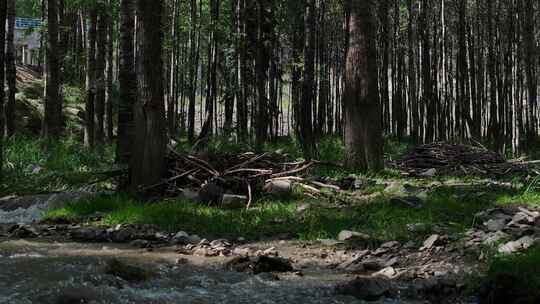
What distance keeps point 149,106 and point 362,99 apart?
12.0ft

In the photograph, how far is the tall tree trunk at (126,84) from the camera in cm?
1174

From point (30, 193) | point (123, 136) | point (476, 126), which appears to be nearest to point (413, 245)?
point (30, 193)

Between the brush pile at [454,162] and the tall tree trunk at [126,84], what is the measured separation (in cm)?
548

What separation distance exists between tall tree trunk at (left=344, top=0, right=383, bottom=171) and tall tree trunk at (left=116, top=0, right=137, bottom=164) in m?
4.35

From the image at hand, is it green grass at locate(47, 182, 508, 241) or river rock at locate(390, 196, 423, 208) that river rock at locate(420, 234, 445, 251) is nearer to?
green grass at locate(47, 182, 508, 241)

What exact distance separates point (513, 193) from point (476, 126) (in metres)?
16.4

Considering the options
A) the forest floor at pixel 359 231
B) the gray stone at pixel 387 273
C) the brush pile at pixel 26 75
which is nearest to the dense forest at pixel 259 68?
the forest floor at pixel 359 231

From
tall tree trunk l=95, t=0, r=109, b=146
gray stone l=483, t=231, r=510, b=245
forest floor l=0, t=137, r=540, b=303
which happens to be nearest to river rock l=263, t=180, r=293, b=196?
forest floor l=0, t=137, r=540, b=303

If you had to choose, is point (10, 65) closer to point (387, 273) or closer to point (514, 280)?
point (387, 273)

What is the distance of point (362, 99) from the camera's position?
10.0 meters

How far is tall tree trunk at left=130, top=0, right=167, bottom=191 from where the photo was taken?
836cm

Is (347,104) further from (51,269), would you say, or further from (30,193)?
(51,269)

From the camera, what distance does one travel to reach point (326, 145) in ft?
52.1

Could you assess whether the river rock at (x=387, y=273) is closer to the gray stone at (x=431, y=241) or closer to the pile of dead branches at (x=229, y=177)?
the gray stone at (x=431, y=241)
